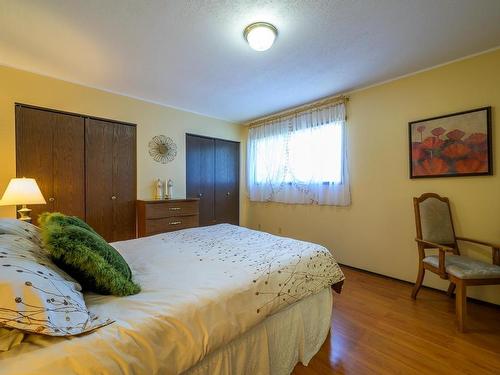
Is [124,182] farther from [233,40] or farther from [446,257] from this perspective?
[446,257]

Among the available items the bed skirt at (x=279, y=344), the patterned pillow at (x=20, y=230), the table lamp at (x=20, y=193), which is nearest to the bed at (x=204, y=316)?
the bed skirt at (x=279, y=344)

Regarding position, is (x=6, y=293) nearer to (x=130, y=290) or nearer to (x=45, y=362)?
(x=45, y=362)

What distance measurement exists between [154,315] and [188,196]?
329cm

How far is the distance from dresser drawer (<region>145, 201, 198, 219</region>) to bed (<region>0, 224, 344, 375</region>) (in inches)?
50.1

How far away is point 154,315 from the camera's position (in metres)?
0.91

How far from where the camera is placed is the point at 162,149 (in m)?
3.73

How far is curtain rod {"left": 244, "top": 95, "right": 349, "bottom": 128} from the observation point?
3318 millimetres

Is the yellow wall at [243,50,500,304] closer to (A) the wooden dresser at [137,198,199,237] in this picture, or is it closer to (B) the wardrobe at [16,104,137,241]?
(A) the wooden dresser at [137,198,199,237]

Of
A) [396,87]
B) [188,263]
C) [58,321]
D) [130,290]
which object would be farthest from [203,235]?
[396,87]

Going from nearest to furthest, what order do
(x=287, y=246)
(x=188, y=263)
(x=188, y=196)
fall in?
(x=188, y=263)
(x=287, y=246)
(x=188, y=196)

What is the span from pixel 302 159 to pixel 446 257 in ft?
7.22

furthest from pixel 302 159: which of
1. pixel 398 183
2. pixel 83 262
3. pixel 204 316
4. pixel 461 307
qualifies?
pixel 83 262

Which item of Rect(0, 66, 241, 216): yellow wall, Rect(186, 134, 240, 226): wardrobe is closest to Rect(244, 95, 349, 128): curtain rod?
Rect(0, 66, 241, 216): yellow wall

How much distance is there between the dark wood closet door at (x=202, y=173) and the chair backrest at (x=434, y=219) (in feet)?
10.6
